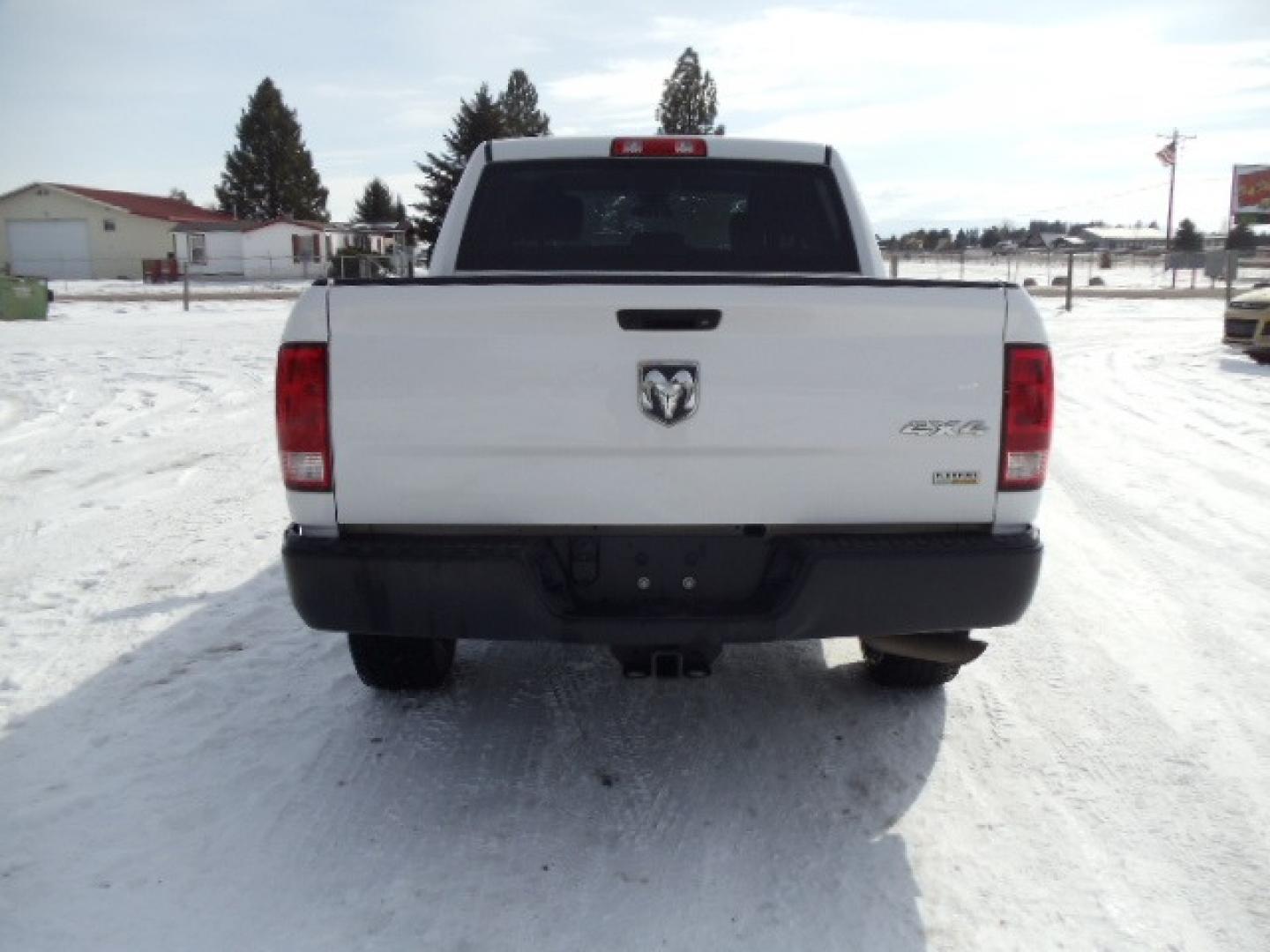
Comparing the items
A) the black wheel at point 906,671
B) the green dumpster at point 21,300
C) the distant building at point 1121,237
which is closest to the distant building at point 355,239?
the green dumpster at point 21,300

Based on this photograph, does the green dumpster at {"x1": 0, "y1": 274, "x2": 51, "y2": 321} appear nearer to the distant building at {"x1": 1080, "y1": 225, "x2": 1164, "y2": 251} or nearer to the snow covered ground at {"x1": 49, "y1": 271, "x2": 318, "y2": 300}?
the snow covered ground at {"x1": 49, "y1": 271, "x2": 318, "y2": 300}

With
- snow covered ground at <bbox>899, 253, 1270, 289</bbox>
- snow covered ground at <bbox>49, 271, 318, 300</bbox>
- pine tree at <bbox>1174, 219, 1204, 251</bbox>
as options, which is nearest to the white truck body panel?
snow covered ground at <bbox>49, 271, 318, 300</bbox>

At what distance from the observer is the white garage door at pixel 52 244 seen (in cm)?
5403

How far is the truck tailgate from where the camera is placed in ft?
9.25

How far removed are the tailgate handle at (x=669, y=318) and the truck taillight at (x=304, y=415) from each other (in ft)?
2.72

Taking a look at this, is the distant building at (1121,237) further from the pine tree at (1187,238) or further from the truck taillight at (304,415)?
the truck taillight at (304,415)

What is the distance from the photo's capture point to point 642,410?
2836 millimetres

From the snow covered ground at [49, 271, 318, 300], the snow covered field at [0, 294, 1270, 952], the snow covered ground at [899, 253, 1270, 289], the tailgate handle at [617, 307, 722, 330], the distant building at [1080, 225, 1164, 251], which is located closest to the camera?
the snow covered field at [0, 294, 1270, 952]

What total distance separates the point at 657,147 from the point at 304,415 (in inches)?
A: 88.6

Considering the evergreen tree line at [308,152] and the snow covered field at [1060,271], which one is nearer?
the snow covered field at [1060,271]

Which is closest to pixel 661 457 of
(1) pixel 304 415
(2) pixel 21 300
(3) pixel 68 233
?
(1) pixel 304 415

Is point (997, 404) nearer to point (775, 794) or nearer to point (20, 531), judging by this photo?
point (775, 794)

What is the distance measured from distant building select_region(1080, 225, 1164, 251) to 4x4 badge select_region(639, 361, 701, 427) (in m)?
133

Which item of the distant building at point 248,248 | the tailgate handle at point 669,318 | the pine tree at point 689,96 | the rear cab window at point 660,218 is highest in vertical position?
the pine tree at point 689,96
